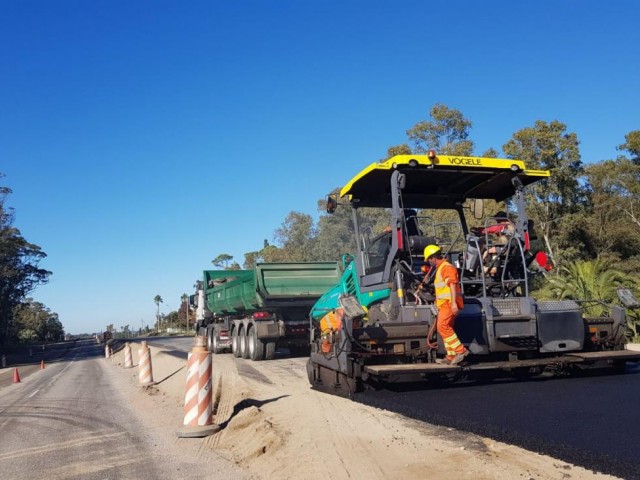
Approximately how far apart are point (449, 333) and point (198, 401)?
328cm

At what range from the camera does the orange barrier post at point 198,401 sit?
23.7ft

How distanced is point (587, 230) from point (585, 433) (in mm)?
25188

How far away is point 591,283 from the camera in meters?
16.5

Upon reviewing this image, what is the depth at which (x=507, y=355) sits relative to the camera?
794 centimetres

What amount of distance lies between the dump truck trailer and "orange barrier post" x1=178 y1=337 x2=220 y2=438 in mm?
1716

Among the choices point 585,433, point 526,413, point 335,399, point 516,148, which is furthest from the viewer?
point 516,148

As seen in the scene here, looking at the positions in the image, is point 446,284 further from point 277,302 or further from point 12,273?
point 12,273

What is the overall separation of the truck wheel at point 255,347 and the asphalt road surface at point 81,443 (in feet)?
15.6

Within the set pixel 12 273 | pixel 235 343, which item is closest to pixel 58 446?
pixel 235 343

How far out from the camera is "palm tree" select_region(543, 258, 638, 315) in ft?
53.5

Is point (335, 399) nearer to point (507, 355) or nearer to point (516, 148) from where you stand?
point (507, 355)

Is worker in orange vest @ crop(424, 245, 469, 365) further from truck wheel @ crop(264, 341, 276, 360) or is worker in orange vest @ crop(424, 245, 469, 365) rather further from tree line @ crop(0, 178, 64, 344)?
tree line @ crop(0, 178, 64, 344)

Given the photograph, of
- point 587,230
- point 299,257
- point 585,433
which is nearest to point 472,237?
point 585,433

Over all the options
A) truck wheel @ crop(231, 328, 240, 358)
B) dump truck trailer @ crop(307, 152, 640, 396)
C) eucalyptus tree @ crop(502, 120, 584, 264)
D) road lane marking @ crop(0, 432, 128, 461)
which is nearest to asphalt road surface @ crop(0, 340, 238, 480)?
road lane marking @ crop(0, 432, 128, 461)
